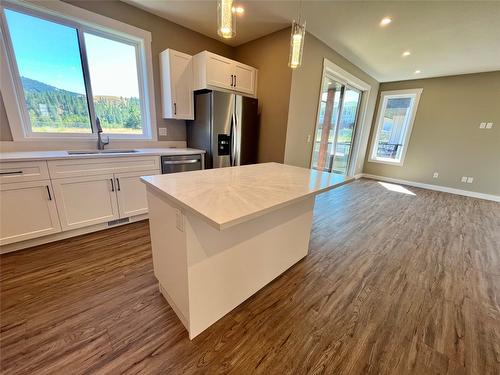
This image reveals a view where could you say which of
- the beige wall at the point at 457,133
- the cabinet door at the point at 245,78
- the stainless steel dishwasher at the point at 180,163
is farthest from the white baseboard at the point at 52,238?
the beige wall at the point at 457,133

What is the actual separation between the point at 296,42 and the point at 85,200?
8.66 ft

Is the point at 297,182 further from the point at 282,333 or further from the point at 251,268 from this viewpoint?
the point at 282,333

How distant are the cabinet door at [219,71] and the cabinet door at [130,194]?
1521 mm

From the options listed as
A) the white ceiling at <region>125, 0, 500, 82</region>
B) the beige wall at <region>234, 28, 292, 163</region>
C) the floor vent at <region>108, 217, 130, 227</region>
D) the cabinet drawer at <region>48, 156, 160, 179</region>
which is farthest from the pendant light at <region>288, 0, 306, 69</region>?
the floor vent at <region>108, 217, 130, 227</region>

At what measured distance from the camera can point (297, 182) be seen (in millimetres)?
1517

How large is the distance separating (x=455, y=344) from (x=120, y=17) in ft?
14.7

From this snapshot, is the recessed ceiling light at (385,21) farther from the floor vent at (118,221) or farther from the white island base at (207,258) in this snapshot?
the floor vent at (118,221)

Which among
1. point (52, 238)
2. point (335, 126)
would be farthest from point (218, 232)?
point (335, 126)

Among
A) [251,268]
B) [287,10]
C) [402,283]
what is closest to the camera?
[251,268]

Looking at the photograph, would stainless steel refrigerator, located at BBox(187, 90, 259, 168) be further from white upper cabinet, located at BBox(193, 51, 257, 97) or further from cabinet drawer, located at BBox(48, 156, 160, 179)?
cabinet drawer, located at BBox(48, 156, 160, 179)

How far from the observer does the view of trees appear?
227cm

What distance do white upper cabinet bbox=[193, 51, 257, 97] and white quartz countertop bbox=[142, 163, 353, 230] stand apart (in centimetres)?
172

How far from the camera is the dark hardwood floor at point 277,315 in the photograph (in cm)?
115

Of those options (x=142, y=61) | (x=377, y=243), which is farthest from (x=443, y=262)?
(x=142, y=61)
